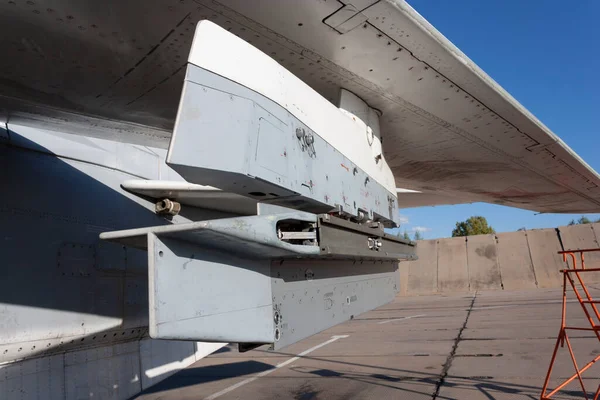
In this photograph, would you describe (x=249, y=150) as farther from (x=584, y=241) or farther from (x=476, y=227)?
(x=476, y=227)

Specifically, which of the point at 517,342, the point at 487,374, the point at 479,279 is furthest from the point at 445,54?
the point at 479,279

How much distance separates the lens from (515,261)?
18.9 metres

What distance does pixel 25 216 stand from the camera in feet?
13.1

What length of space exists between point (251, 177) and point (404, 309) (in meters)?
12.7

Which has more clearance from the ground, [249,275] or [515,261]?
[249,275]

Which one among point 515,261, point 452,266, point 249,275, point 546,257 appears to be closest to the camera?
point 249,275

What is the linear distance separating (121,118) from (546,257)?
1894 cm

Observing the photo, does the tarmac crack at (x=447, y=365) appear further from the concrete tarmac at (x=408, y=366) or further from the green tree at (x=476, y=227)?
the green tree at (x=476, y=227)

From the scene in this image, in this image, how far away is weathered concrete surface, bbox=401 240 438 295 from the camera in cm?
1988

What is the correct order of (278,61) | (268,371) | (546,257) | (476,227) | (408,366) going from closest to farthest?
(278,61) < (408,366) < (268,371) < (546,257) < (476,227)

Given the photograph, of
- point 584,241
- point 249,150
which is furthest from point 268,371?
point 584,241

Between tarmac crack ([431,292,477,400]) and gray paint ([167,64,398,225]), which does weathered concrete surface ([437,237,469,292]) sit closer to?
tarmac crack ([431,292,477,400])

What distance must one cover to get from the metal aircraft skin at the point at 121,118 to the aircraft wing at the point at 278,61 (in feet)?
0.05

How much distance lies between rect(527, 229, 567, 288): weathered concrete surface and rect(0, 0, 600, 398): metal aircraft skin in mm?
14024
